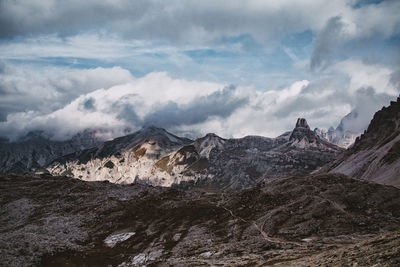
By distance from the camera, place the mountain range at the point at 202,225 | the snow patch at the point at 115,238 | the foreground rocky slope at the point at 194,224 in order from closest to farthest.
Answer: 1. the mountain range at the point at 202,225
2. the foreground rocky slope at the point at 194,224
3. the snow patch at the point at 115,238

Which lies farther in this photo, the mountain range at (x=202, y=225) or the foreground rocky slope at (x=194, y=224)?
the foreground rocky slope at (x=194, y=224)

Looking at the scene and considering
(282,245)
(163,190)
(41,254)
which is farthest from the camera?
(163,190)

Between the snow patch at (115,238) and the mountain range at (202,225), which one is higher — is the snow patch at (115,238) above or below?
below

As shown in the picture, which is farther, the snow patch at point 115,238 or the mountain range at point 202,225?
the snow patch at point 115,238

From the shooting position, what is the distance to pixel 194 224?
10988 cm

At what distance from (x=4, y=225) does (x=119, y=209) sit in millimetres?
45723

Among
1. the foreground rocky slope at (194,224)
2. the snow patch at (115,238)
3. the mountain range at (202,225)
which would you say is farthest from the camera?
the snow patch at (115,238)

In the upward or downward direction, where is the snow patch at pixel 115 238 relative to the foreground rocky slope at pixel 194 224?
downward

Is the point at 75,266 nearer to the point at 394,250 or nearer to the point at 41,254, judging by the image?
the point at 41,254

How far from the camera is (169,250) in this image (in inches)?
3361

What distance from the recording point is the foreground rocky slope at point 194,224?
7325cm

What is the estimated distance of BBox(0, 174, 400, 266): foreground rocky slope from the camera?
73.2 m

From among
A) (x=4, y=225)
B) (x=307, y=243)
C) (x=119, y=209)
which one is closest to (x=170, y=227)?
(x=119, y=209)

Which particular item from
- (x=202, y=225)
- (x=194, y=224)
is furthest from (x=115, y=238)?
(x=202, y=225)
